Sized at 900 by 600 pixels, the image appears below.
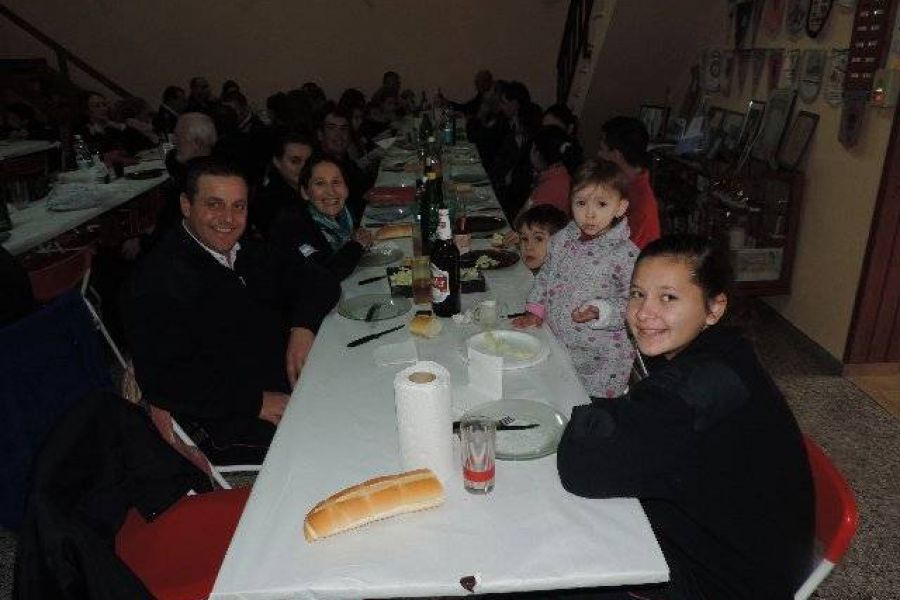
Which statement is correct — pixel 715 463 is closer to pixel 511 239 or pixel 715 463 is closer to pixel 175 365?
pixel 175 365

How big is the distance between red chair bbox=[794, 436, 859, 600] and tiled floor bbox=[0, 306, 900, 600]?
0.91 meters

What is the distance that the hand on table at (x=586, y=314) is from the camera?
198 centimetres

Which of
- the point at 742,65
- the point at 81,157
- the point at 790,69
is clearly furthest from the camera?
the point at 81,157

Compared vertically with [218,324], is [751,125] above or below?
above

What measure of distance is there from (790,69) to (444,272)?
10.0 feet

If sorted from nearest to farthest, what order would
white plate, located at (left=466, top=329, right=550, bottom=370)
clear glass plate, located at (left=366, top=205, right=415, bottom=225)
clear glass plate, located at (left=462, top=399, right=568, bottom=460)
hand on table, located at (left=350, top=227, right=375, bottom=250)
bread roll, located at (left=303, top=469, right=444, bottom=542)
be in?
1. bread roll, located at (left=303, top=469, right=444, bottom=542)
2. clear glass plate, located at (left=462, top=399, right=568, bottom=460)
3. white plate, located at (left=466, top=329, right=550, bottom=370)
4. hand on table, located at (left=350, top=227, right=375, bottom=250)
5. clear glass plate, located at (left=366, top=205, right=415, bottom=225)

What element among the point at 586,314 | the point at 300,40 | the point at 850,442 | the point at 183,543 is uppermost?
the point at 300,40

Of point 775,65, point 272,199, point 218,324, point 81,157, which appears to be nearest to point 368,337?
point 218,324

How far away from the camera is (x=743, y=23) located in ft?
14.3

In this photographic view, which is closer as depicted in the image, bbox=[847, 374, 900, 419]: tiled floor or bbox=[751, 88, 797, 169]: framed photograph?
bbox=[847, 374, 900, 419]: tiled floor

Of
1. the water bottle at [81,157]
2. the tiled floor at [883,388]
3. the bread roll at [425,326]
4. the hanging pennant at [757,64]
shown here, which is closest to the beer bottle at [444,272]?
the bread roll at [425,326]

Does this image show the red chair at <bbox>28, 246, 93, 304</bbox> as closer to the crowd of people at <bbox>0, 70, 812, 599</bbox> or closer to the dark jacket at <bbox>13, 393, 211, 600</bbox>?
the crowd of people at <bbox>0, 70, 812, 599</bbox>

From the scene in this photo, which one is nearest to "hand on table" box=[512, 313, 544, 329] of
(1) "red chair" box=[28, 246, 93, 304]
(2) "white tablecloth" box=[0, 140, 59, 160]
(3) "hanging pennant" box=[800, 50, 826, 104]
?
(1) "red chair" box=[28, 246, 93, 304]

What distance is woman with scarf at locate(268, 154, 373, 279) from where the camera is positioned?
2.51 metres
